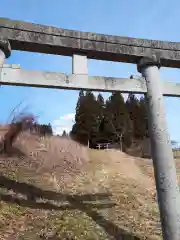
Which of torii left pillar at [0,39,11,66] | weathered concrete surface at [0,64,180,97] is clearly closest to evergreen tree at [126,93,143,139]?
weathered concrete surface at [0,64,180,97]

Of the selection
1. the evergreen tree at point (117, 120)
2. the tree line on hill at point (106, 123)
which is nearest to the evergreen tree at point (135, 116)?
the tree line on hill at point (106, 123)

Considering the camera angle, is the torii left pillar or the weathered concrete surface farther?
the torii left pillar

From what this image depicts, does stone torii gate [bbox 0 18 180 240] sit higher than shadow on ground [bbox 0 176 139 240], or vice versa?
stone torii gate [bbox 0 18 180 240]

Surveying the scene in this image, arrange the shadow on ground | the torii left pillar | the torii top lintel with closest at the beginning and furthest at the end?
the torii left pillar < the torii top lintel < the shadow on ground

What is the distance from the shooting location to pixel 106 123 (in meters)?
29.3

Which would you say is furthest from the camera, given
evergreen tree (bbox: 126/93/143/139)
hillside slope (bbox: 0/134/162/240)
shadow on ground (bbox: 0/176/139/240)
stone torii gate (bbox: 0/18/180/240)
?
evergreen tree (bbox: 126/93/143/139)

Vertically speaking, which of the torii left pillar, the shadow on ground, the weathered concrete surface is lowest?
the shadow on ground

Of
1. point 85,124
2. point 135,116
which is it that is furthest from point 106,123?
point 135,116

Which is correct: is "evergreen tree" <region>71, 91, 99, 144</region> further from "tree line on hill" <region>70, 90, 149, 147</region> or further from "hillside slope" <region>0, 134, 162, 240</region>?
"hillside slope" <region>0, 134, 162, 240</region>

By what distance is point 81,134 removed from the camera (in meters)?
28.5

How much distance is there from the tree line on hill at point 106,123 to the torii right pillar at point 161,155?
21237 mm

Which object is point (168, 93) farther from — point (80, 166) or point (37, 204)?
point (80, 166)

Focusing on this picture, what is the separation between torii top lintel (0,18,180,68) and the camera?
5871mm

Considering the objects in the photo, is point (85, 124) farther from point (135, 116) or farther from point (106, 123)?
point (135, 116)
